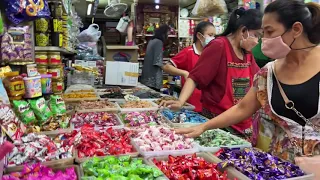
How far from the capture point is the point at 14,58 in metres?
1.90

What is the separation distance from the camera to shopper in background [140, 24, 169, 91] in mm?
5094

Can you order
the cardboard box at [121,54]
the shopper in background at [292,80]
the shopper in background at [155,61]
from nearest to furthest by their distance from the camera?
the shopper in background at [292,80] < the shopper in background at [155,61] < the cardboard box at [121,54]

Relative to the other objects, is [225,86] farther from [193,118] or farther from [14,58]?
[14,58]

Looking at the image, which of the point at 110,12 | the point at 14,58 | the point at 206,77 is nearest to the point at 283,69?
the point at 206,77

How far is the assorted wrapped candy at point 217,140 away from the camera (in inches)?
73.6

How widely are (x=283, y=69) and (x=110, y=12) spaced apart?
5568 millimetres

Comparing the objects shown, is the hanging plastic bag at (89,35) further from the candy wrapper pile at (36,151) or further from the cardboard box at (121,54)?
the candy wrapper pile at (36,151)

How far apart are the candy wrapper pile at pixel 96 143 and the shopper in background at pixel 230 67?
866 mm

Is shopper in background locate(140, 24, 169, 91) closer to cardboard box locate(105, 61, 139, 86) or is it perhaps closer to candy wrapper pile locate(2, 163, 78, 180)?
cardboard box locate(105, 61, 139, 86)

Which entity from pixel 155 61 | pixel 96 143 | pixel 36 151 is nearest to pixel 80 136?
pixel 96 143

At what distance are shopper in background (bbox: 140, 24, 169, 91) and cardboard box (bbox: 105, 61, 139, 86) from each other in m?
0.32

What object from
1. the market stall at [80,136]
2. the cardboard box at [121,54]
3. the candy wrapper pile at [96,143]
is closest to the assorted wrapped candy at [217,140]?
the market stall at [80,136]

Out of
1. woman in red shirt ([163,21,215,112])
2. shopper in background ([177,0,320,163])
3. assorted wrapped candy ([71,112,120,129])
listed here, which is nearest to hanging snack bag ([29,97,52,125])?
assorted wrapped candy ([71,112,120,129])

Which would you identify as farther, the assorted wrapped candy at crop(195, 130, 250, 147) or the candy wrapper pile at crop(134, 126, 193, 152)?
the assorted wrapped candy at crop(195, 130, 250, 147)
